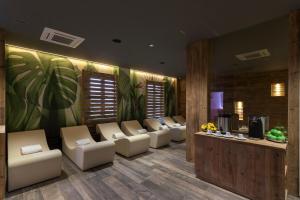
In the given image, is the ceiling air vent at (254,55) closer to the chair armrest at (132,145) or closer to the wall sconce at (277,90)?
the wall sconce at (277,90)

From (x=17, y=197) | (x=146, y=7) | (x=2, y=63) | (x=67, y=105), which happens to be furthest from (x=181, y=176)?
(x=2, y=63)

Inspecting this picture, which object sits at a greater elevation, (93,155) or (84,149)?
(84,149)

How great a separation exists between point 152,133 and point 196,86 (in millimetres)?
2344

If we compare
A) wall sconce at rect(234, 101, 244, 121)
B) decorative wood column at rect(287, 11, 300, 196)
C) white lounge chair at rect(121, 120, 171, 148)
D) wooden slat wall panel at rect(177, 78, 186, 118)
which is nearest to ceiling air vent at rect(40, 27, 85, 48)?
white lounge chair at rect(121, 120, 171, 148)

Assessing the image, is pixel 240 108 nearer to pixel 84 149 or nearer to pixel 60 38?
pixel 84 149

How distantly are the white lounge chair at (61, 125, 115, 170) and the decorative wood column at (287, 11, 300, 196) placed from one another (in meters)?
3.48

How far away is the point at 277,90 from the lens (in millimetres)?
6742

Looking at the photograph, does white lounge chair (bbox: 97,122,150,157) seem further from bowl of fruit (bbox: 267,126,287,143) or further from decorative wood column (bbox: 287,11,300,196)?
decorative wood column (bbox: 287,11,300,196)

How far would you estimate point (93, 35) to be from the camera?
305 centimetres

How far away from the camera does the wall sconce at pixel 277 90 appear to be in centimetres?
661

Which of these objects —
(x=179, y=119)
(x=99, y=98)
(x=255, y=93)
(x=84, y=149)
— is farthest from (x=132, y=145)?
(x=255, y=93)

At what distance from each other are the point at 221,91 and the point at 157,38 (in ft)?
20.6

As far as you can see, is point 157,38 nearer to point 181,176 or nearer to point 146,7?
point 146,7

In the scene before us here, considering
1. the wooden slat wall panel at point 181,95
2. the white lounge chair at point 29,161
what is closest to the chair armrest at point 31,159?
the white lounge chair at point 29,161
